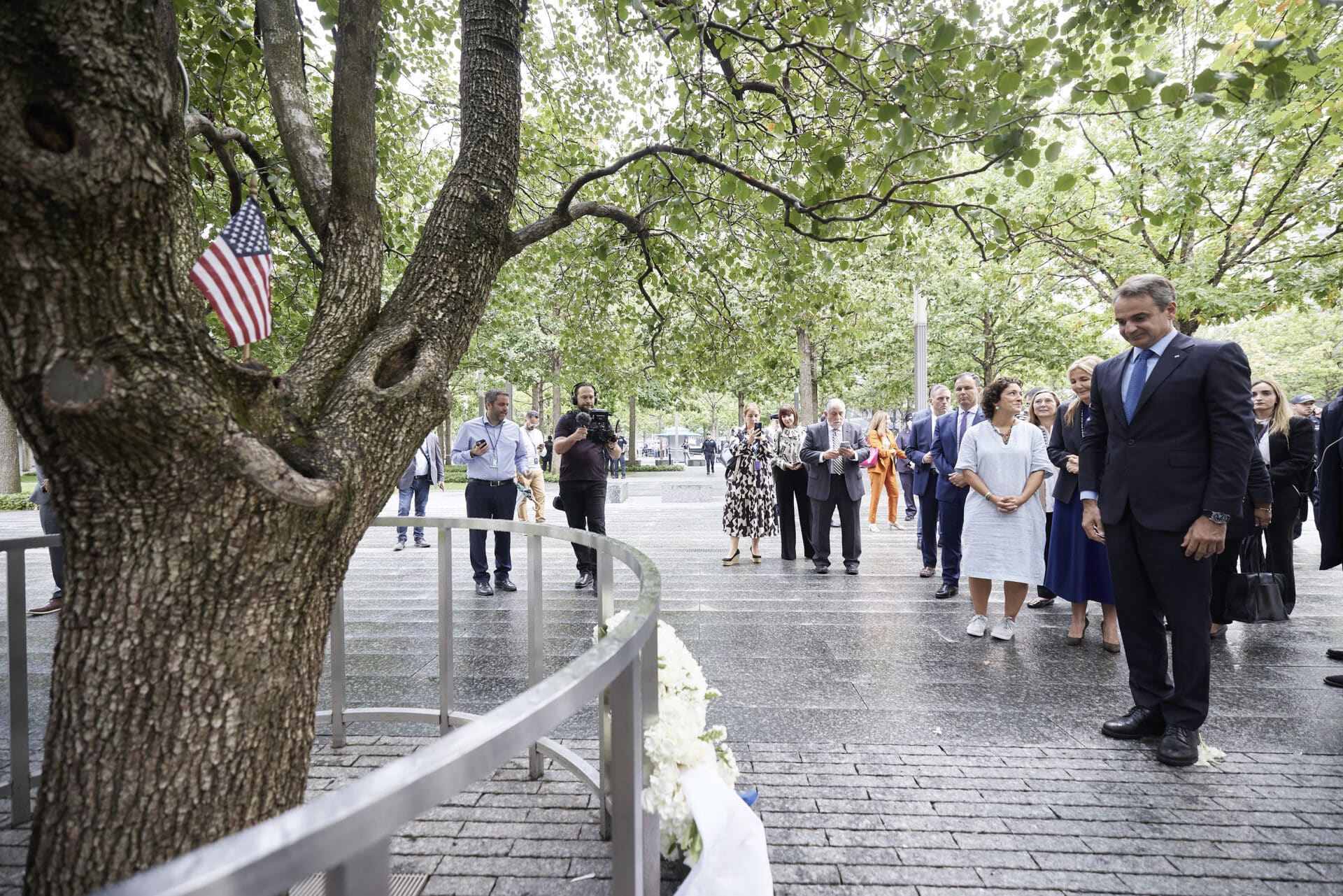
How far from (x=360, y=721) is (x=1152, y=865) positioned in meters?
3.85

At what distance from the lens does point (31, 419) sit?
1.74 metres

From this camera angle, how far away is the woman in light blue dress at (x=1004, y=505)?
5.67m

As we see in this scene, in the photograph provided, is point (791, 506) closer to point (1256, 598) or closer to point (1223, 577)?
point (1223, 577)

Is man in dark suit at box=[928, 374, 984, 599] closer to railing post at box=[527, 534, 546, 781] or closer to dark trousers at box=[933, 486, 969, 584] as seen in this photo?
dark trousers at box=[933, 486, 969, 584]

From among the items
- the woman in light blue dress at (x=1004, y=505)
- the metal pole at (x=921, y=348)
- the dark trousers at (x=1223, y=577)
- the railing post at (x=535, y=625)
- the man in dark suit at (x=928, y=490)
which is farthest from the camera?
A: the metal pole at (x=921, y=348)

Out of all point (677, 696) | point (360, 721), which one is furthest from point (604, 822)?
point (360, 721)

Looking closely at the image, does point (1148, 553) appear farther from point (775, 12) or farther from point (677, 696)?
point (775, 12)

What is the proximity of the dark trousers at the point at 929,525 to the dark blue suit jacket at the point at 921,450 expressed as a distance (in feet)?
0.31

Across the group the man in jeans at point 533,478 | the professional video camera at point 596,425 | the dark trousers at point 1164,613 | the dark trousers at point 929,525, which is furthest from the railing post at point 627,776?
the dark trousers at point 929,525

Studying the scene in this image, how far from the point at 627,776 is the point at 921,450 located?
27.8 feet

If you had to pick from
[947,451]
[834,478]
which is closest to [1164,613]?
[947,451]

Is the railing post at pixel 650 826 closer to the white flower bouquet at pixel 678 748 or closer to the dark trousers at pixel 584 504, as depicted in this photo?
the white flower bouquet at pixel 678 748

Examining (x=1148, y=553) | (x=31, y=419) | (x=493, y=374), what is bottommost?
(x=1148, y=553)

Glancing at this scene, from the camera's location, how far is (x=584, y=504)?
313 inches
